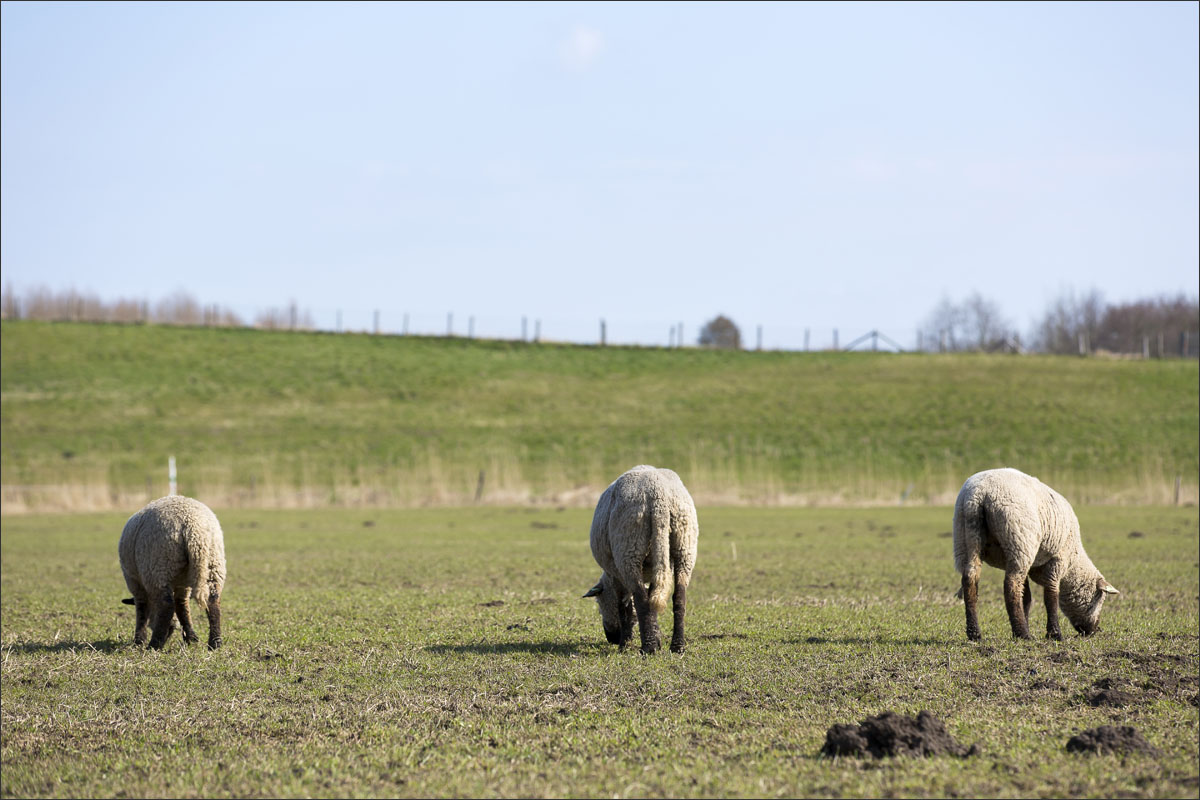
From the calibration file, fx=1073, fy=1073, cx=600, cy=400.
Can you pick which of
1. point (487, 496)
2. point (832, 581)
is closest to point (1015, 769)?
point (832, 581)

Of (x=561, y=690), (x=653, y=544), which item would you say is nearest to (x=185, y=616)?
(x=561, y=690)

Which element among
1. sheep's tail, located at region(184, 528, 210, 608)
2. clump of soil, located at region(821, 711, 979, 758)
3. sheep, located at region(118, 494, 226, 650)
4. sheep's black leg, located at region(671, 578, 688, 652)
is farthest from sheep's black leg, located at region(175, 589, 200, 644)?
clump of soil, located at region(821, 711, 979, 758)

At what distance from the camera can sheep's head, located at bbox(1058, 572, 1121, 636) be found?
12.3 meters

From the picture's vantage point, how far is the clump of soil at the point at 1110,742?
701 centimetres

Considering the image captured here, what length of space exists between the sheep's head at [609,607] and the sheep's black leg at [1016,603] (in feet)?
13.9

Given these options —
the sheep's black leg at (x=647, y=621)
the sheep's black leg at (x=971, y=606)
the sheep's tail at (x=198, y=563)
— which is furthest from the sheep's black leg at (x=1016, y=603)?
the sheep's tail at (x=198, y=563)

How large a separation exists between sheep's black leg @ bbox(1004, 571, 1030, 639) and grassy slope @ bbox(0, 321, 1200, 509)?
3074 cm

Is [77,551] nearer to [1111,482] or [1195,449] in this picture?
[1111,482]

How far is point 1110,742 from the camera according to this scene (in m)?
7.07

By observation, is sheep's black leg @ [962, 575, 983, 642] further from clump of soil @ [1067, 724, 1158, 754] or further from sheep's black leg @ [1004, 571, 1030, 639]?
clump of soil @ [1067, 724, 1158, 754]

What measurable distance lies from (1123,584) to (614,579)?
34.1 feet

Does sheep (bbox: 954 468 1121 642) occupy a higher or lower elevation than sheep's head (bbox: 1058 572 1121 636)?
higher

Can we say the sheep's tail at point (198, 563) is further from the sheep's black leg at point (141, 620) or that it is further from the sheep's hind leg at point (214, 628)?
the sheep's black leg at point (141, 620)

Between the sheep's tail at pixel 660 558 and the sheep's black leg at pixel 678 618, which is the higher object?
the sheep's tail at pixel 660 558
